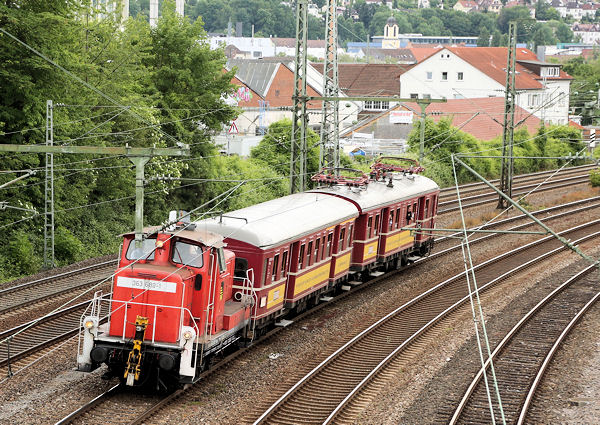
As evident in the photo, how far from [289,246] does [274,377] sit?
4.13m

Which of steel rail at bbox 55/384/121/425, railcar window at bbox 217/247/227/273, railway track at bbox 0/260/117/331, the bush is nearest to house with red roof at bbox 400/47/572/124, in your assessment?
the bush

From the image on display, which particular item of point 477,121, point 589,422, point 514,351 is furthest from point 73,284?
point 477,121

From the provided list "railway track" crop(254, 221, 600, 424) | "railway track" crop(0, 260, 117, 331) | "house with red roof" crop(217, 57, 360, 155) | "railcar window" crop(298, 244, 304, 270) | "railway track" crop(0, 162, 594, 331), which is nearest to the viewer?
"railway track" crop(254, 221, 600, 424)

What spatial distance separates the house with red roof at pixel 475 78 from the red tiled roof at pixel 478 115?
814 cm

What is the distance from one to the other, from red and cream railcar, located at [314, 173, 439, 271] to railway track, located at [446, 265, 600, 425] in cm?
563

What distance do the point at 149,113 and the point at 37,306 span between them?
1782 centimetres

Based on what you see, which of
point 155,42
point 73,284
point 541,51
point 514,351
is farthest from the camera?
point 541,51

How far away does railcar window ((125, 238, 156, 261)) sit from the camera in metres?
17.9

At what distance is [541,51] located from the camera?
125125 millimetres

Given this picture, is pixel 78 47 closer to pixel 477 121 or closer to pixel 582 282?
pixel 582 282

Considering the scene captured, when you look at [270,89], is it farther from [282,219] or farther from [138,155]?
[138,155]

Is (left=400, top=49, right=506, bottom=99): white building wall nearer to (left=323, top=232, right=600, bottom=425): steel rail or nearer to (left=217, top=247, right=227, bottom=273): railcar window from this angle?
(left=323, top=232, right=600, bottom=425): steel rail

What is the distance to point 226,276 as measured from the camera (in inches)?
774

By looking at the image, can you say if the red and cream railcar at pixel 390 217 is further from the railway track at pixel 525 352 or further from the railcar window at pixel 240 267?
the railcar window at pixel 240 267
